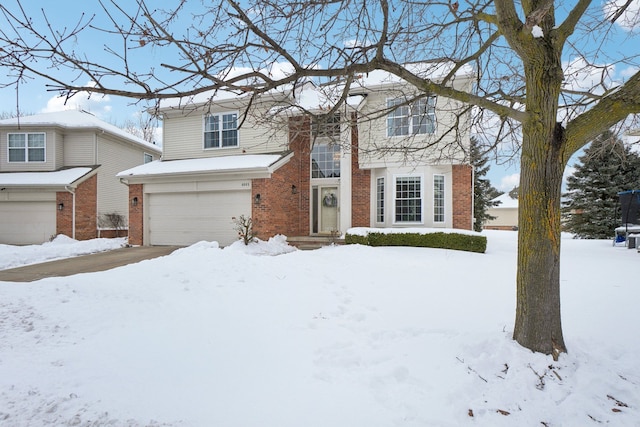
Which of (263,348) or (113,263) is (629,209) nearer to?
(263,348)

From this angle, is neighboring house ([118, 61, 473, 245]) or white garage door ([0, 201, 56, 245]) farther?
white garage door ([0, 201, 56, 245])

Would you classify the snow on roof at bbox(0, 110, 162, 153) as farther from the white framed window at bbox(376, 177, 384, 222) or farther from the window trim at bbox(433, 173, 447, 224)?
the window trim at bbox(433, 173, 447, 224)

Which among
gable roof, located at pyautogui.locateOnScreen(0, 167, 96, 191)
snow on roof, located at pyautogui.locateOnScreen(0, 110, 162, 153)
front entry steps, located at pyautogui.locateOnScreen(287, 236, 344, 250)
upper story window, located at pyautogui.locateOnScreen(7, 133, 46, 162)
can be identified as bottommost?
front entry steps, located at pyautogui.locateOnScreen(287, 236, 344, 250)

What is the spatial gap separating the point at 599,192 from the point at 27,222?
3110 cm

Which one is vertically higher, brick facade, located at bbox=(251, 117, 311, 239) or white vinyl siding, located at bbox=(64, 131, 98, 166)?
white vinyl siding, located at bbox=(64, 131, 98, 166)

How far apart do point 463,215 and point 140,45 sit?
11714mm

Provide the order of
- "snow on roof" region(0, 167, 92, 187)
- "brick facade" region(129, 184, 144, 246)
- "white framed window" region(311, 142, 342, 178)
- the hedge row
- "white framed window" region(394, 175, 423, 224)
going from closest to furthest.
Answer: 1. the hedge row
2. "white framed window" region(394, 175, 423, 224)
3. "brick facade" region(129, 184, 144, 246)
4. "white framed window" region(311, 142, 342, 178)
5. "snow on roof" region(0, 167, 92, 187)

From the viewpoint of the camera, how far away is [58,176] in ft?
Answer: 51.6

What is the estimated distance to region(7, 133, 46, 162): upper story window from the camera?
16609mm

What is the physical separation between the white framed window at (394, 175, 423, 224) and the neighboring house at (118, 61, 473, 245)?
0.12 ft

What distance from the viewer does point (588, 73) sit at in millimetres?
5219

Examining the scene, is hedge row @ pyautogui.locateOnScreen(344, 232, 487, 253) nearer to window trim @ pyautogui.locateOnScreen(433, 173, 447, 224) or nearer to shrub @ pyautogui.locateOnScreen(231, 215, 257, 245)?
window trim @ pyautogui.locateOnScreen(433, 173, 447, 224)

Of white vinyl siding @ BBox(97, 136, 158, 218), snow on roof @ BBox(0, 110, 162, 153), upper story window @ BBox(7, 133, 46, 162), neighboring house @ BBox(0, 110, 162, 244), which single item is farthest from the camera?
white vinyl siding @ BBox(97, 136, 158, 218)

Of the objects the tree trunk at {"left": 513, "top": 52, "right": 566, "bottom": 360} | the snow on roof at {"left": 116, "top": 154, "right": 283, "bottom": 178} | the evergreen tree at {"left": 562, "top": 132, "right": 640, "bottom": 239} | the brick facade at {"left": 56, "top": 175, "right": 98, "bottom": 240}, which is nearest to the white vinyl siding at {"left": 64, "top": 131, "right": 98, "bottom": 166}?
the brick facade at {"left": 56, "top": 175, "right": 98, "bottom": 240}
